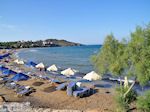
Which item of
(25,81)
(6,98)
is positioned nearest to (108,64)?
(6,98)

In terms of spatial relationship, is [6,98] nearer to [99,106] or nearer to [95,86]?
[99,106]

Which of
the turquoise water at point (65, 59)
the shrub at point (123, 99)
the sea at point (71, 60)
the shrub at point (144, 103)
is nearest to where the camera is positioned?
the shrub at point (144, 103)

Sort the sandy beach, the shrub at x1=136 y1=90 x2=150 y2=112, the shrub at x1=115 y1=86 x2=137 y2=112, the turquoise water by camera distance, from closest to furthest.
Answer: the shrub at x1=136 y1=90 x2=150 y2=112
the shrub at x1=115 y1=86 x2=137 y2=112
the sandy beach
the turquoise water

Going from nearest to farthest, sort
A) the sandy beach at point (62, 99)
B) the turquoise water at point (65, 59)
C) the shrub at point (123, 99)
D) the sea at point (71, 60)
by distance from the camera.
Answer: the shrub at point (123, 99), the sandy beach at point (62, 99), the sea at point (71, 60), the turquoise water at point (65, 59)

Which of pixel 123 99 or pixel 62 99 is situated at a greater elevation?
pixel 123 99

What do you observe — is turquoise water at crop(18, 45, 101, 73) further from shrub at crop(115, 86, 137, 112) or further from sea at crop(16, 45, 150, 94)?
shrub at crop(115, 86, 137, 112)

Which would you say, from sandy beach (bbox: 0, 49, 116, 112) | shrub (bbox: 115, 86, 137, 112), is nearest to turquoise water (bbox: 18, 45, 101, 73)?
sandy beach (bbox: 0, 49, 116, 112)

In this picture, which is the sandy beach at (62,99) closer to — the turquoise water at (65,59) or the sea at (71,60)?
the sea at (71,60)

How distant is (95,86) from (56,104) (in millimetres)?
9899

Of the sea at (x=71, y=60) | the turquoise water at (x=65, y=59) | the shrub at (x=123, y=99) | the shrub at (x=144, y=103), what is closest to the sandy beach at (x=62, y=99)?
the shrub at (x=123, y=99)

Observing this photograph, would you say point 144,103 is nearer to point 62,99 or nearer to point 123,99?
point 123,99

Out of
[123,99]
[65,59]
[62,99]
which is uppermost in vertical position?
[123,99]

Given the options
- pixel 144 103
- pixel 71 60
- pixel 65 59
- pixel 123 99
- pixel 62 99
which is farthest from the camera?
pixel 65 59

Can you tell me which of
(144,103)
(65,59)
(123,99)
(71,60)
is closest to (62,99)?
(123,99)
